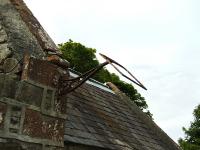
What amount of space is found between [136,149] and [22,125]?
446cm

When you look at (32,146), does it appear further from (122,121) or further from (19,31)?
(122,121)

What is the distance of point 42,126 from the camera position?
5238 millimetres

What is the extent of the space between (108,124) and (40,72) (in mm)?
4207

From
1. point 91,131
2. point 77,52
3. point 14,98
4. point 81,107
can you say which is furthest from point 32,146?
point 77,52

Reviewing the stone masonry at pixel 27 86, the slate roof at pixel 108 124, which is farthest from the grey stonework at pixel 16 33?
the slate roof at pixel 108 124

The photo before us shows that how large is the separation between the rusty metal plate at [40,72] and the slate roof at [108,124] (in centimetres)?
125

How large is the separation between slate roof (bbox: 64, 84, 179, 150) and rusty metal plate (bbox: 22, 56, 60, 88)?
125 cm

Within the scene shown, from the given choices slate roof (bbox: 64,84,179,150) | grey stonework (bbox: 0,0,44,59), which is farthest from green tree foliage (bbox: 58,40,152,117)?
grey stonework (bbox: 0,0,44,59)

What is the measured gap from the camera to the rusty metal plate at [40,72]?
5.23 m

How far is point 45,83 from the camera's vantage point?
17.8 feet

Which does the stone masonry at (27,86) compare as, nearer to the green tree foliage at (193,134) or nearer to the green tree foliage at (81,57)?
the green tree foliage at (81,57)

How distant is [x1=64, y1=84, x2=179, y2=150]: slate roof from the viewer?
24.7 ft

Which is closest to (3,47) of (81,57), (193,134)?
(81,57)

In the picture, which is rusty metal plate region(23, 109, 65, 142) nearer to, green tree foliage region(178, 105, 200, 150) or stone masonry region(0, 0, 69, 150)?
stone masonry region(0, 0, 69, 150)
